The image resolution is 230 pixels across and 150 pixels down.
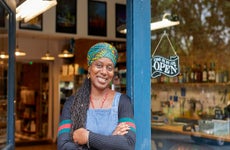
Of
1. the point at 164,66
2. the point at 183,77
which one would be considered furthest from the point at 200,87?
the point at 164,66

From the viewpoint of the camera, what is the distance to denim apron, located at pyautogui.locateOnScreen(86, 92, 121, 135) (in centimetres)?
197

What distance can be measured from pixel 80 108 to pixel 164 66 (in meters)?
0.94

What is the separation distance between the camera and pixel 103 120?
6.53 feet

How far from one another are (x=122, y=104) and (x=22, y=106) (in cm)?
943

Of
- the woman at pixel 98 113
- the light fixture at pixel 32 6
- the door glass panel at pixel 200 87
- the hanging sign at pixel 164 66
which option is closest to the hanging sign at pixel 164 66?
the hanging sign at pixel 164 66

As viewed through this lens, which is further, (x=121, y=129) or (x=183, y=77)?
(x=183, y=77)

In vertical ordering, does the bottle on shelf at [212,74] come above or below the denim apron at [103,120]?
above

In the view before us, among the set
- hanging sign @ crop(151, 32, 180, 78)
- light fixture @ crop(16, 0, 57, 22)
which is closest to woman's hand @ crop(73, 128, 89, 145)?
hanging sign @ crop(151, 32, 180, 78)

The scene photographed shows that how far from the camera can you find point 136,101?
7.89 ft

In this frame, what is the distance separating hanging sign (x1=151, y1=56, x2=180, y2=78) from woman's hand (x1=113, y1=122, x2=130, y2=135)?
75 cm

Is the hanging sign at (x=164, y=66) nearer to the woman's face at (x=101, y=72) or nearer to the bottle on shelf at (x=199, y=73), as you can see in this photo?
the woman's face at (x=101, y=72)

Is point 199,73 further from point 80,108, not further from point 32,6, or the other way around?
point 80,108

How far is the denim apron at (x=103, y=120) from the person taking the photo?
1969 millimetres

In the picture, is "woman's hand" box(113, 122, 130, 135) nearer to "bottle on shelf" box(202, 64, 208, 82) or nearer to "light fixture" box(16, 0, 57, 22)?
"light fixture" box(16, 0, 57, 22)
